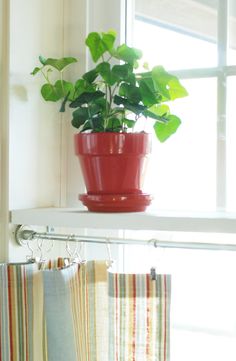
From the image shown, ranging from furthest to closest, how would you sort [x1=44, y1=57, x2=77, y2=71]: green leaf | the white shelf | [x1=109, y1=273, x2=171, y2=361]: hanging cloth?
[x1=44, y1=57, x2=77, y2=71]: green leaf
[x1=109, y1=273, x2=171, y2=361]: hanging cloth
the white shelf

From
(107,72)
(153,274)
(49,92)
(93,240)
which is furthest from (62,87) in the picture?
(153,274)

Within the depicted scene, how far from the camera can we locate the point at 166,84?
3.59ft

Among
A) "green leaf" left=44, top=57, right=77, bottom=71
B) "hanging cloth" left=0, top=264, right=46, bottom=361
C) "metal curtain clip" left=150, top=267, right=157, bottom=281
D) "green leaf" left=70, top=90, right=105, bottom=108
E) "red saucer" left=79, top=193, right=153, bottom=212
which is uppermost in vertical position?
"green leaf" left=44, top=57, right=77, bottom=71

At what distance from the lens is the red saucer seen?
1.10 metres

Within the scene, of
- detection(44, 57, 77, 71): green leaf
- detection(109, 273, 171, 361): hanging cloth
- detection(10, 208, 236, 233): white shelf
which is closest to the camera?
detection(10, 208, 236, 233): white shelf

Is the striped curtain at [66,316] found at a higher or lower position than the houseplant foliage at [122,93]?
lower

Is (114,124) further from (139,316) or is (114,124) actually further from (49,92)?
(139,316)

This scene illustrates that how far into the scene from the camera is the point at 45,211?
1.17 m

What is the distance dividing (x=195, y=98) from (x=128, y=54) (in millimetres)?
241

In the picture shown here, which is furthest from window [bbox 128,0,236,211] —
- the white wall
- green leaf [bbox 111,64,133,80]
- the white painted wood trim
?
the white painted wood trim

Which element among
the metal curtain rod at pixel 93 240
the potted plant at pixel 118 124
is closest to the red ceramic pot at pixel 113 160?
the potted plant at pixel 118 124

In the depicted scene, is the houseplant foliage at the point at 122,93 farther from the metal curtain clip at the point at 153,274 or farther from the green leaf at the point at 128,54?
the metal curtain clip at the point at 153,274

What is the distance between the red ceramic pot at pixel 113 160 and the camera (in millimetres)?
1089

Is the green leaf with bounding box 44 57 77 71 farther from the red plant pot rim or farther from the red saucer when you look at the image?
the red saucer
